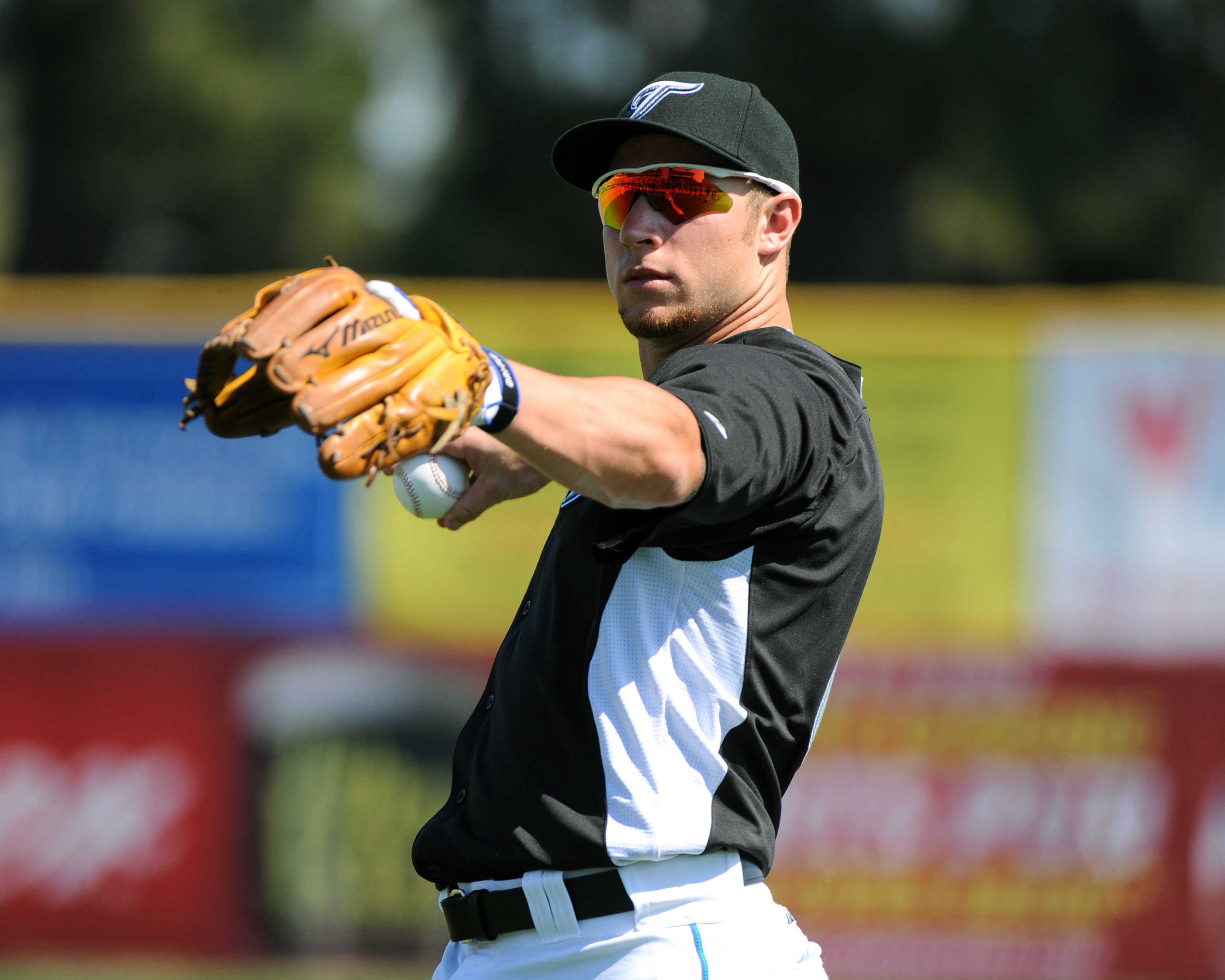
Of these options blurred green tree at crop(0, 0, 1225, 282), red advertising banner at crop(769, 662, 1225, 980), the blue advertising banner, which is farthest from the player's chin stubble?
blurred green tree at crop(0, 0, 1225, 282)

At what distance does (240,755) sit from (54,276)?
9933 mm

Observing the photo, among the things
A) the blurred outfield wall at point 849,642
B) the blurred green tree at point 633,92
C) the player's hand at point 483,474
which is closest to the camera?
the player's hand at point 483,474

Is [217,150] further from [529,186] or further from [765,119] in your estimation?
[765,119]

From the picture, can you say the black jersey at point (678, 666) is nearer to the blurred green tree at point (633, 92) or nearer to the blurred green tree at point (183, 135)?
the blurred green tree at point (633, 92)

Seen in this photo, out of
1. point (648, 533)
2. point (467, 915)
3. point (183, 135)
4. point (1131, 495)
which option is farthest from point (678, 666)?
point (183, 135)

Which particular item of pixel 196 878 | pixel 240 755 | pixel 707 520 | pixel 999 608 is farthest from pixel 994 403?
pixel 707 520

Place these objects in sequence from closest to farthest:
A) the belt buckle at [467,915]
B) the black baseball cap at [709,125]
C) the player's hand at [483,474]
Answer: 1. the belt buckle at [467,915]
2. the black baseball cap at [709,125]
3. the player's hand at [483,474]

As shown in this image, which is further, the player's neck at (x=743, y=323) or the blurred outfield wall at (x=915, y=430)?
the blurred outfield wall at (x=915, y=430)

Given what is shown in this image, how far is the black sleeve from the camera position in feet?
6.59

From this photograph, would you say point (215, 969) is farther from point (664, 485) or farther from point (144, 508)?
point (664, 485)

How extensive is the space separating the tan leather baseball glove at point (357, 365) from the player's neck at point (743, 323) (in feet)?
2.29

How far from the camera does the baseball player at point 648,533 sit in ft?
6.29

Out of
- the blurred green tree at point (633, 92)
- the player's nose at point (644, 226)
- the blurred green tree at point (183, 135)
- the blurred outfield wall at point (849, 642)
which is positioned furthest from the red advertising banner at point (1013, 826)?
the blurred green tree at point (183, 135)

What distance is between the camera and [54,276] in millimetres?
15766
